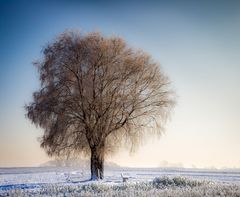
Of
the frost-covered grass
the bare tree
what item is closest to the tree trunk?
the bare tree

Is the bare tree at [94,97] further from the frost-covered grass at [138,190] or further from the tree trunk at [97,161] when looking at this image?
the frost-covered grass at [138,190]

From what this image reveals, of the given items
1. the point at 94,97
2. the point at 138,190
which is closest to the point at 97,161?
the point at 94,97

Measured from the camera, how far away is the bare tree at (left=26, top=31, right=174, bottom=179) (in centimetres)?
2747

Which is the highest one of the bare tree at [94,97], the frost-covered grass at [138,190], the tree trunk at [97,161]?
the bare tree at [94,97]

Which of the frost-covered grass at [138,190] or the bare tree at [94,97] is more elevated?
the bare tree at [94,97]

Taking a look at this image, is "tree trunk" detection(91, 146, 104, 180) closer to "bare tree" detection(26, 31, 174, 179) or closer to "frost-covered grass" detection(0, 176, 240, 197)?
"bare tree" detection(26, 31, 174, 179)

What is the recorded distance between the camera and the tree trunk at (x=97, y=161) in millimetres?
28031

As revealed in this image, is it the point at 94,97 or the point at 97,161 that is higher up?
the point at 94,97

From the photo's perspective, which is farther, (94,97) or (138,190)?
(94,97)

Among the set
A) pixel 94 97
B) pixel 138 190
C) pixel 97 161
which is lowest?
pixel 138 190

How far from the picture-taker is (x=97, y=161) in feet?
93.1

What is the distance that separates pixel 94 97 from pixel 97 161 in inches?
199

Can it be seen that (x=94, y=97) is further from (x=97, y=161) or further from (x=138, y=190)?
(x=138, y=190)

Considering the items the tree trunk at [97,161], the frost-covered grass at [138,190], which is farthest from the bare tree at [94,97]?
the frost-covered grass at [138,190]
